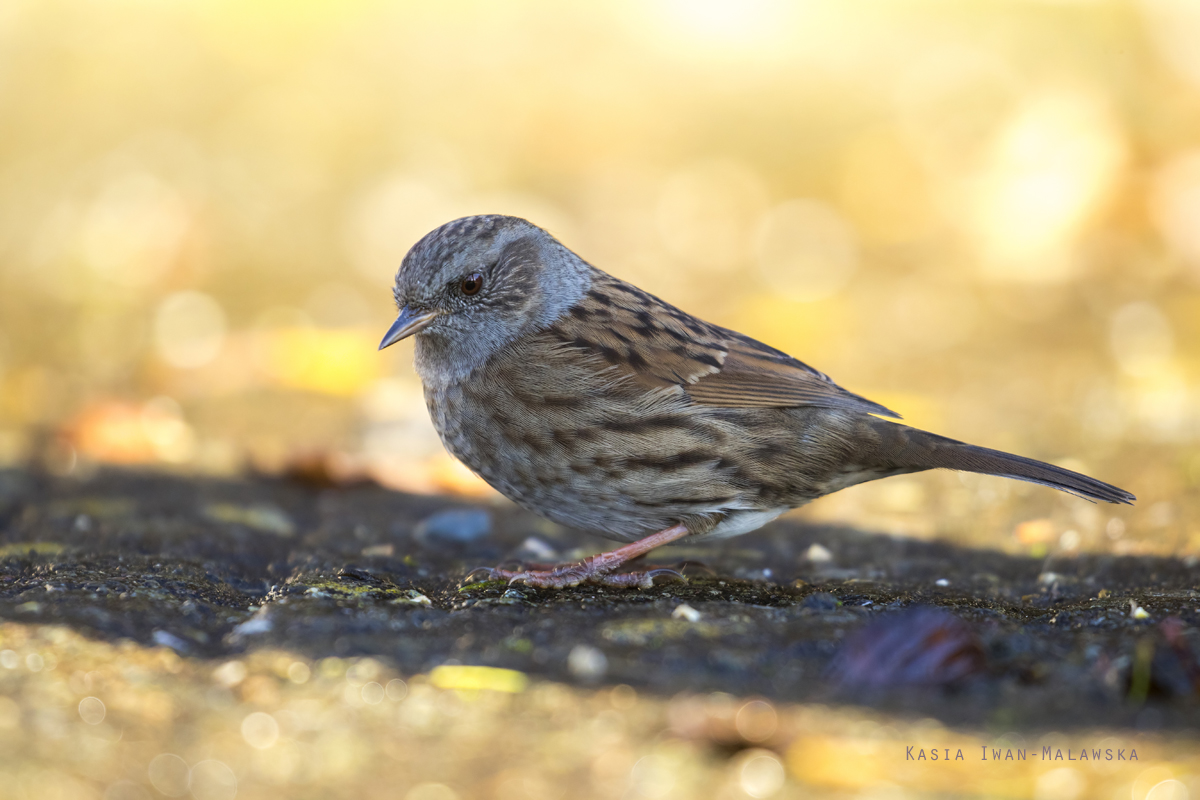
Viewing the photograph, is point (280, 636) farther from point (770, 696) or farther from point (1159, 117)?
point (1159, 117)

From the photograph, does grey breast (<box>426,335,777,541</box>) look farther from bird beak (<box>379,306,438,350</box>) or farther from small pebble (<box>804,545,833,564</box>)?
small pebble (<box>804,545,833,564</box>)

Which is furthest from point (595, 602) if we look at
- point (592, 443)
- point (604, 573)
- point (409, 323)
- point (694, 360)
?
point (409, 323)

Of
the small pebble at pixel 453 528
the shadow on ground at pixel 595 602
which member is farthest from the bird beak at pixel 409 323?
the small pebble at pixel 453 528

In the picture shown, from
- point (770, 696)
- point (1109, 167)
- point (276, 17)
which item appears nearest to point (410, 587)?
point (770, 696)

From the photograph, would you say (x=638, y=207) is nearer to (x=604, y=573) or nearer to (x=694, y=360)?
(x=694, y=360)

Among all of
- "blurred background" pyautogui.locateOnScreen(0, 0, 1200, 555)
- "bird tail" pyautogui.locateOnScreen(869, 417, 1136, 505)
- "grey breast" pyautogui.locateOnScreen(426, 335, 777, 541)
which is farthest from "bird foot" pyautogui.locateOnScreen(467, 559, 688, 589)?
"blurred background" pyautogui.locateOnScreen(0, 0, 1200, 555)

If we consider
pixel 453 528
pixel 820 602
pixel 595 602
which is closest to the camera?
pixel 820 602
